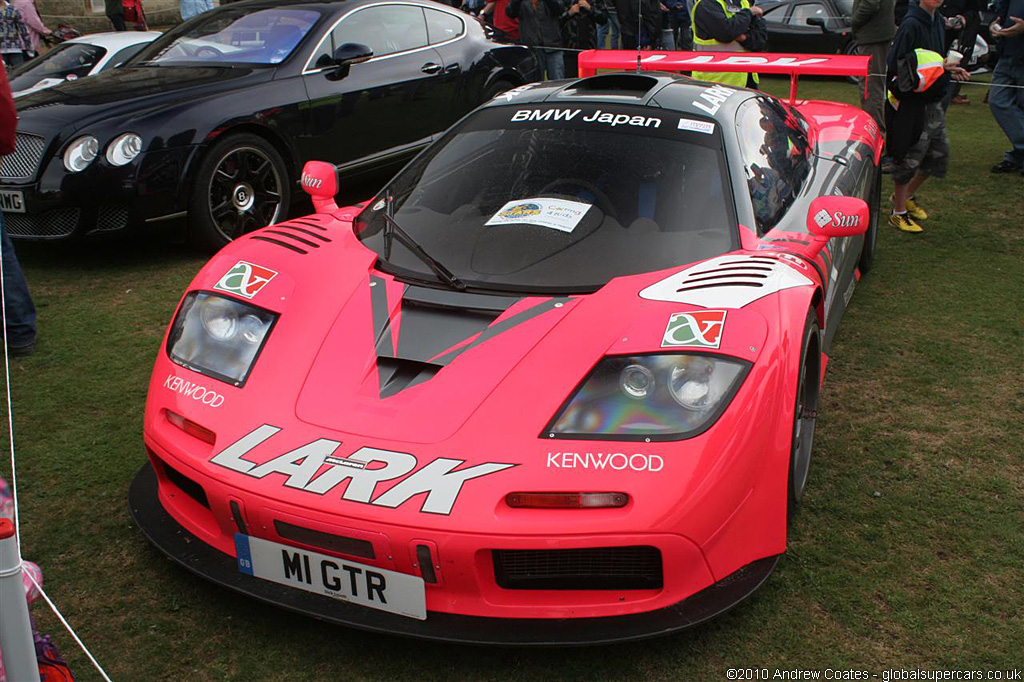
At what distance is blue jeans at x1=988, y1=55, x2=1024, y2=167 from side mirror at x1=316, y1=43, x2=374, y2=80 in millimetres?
4692

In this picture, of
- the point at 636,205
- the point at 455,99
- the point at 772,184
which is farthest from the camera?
the point at 455,99

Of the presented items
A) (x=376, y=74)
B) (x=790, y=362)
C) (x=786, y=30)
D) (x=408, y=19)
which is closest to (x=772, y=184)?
(x=790, y=362)

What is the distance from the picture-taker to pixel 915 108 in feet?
18.6

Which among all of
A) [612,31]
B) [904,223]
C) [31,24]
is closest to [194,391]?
[904,223]

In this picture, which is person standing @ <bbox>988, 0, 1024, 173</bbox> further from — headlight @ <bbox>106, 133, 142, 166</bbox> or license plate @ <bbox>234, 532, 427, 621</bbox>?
license plate @ <bbox>234, 532, 427, 621</bbox>

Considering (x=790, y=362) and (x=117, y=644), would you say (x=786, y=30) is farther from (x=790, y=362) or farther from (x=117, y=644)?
(x=117, y=644)

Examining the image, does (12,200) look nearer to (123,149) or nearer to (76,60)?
(123,149)

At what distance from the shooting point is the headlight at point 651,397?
237 cm

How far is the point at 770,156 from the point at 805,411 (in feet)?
3.34

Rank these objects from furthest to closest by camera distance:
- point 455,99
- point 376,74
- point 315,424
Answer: point 455,99 < point 376,74 < point 315,424

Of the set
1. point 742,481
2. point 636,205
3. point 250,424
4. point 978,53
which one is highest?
point 636,205

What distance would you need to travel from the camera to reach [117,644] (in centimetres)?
249

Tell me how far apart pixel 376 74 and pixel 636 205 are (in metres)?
3.65

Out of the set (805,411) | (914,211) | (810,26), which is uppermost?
(805,411)
